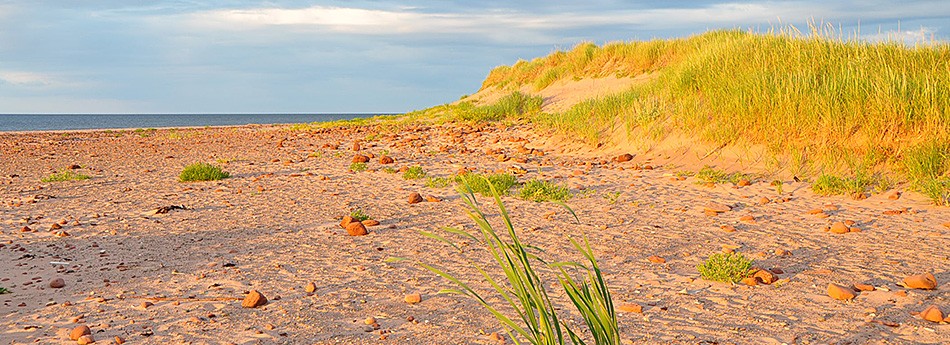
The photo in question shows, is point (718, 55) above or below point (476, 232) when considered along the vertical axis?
above

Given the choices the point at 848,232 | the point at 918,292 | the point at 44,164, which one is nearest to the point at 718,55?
the point at 848,232

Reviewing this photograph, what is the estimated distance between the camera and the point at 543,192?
7816 mm

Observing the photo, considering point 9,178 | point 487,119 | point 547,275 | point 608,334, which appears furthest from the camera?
point 487,119

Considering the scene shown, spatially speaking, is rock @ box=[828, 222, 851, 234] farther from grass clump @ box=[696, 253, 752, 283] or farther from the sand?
grass clump @ box=[696, 253, 752, 283]

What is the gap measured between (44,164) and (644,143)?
35.1ft

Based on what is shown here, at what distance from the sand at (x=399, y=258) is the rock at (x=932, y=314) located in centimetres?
6

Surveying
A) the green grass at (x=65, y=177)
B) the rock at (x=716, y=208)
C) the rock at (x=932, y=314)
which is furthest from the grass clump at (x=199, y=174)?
the rock at (x=932, y=314)

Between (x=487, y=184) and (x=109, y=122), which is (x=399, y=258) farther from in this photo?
(x=109, y=122)

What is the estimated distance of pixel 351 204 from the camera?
7703 mm

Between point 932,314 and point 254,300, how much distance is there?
3.95 m

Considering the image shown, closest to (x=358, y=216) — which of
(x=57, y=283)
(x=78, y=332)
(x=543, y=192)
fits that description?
(x=543, y=192)

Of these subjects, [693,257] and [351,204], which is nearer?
[693,257]

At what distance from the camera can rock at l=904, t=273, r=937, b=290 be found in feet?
14.8

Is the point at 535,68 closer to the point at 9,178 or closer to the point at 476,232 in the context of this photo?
the point at 9,178
